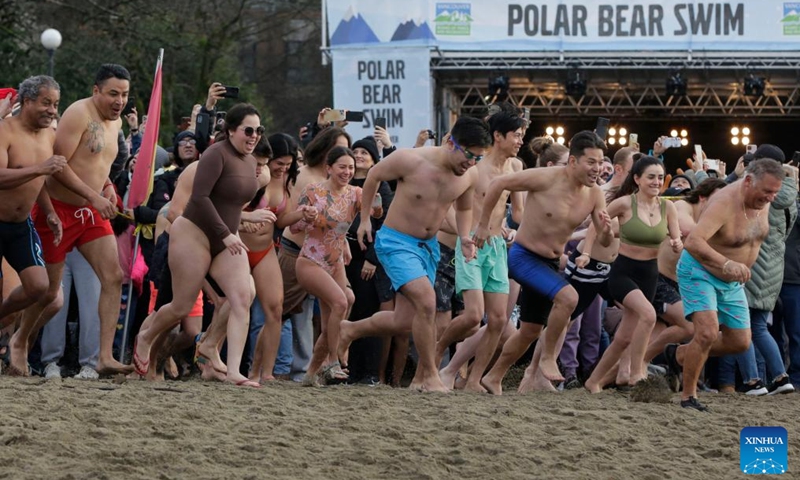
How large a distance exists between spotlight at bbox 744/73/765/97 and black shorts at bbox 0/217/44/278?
14563 mm

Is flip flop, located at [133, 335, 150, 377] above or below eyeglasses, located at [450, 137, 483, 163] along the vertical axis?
below

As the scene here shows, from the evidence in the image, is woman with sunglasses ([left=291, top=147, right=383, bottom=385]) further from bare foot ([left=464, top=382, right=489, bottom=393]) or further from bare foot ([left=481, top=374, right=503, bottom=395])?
bare foot ([left=481, top=374, right=503, bottom=395])

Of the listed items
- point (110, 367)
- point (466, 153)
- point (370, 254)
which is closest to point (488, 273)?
point (466, 153)

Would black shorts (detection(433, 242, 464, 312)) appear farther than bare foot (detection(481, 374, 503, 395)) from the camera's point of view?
Yes

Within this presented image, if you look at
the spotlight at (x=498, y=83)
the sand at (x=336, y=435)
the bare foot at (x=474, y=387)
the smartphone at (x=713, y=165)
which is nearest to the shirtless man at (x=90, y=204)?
Answer: the sand at (x=336, y=435)

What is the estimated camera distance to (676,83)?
20.9m

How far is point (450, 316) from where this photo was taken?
10.5 m

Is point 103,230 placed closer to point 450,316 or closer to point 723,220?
point 450,316

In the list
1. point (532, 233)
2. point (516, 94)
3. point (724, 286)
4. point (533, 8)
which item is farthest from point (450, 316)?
point (516, 94)

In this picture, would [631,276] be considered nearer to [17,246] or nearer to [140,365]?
[140,365]

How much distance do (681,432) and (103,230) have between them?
4021 mm

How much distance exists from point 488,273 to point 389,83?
10619 mm

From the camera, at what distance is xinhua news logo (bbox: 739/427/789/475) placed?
269 inches

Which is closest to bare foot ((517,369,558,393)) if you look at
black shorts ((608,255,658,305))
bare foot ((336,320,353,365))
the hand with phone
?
black shorts ((608,255,658,305))
